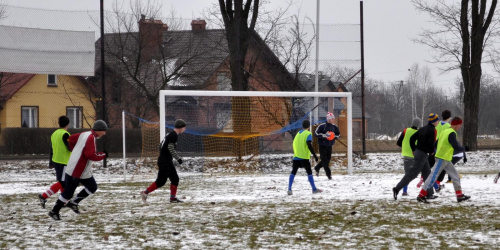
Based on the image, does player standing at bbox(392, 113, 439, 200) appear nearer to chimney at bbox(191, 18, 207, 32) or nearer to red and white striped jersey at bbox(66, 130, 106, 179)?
red and white striped jersey at bbox(66, 130, 106, 179)

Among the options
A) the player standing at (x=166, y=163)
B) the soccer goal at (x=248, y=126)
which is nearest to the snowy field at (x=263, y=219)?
the player standing at (x=166, y=163)

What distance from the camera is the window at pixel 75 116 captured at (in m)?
33.2

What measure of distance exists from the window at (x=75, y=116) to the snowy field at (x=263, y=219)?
16888 millimetres

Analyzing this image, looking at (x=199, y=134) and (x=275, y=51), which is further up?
(x=275, y=51)

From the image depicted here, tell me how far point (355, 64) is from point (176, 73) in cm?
800

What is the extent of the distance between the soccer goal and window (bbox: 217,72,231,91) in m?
1.67

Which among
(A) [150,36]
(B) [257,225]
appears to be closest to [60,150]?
(B) [257,225]

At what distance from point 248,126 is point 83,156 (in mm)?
12764

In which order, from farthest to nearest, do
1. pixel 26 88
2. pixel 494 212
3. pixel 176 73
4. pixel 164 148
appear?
pixel 26 88 → pixel 176 73 → pixel 164 148 → pixel 494 212

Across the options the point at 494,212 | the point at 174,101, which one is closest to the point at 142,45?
the point at 174,101

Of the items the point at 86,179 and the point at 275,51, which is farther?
the point at 275,51

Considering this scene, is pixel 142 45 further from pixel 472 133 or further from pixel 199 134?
pixel 472 133

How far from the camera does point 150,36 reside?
29844 millimetres

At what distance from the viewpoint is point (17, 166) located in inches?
988
